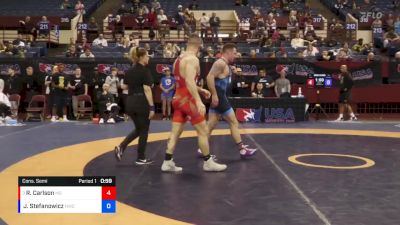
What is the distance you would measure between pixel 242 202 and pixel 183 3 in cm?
2323

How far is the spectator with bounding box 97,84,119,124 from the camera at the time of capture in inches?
553

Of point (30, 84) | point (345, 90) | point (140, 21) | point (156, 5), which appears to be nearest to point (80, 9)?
point (156, 5)

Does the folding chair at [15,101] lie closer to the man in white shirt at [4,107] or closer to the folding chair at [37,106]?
the folding chair at [37,106]

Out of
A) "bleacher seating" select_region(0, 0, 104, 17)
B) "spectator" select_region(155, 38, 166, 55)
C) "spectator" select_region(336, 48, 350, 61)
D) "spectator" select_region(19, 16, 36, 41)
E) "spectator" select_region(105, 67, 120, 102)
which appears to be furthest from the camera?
"bleacher seating" select_region(0, 0, 104, 17)

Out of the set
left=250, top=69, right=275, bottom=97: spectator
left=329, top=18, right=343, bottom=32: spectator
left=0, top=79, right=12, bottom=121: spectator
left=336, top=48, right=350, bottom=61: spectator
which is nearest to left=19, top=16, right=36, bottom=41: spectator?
left=0, top=79, right=12, bottom=121: spectator

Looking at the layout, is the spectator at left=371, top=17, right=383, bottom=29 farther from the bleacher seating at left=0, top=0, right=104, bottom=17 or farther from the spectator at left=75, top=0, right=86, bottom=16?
the bleacher seating at left=0, top=0, right=104, bottom=17

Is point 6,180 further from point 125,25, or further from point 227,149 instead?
point 125,25

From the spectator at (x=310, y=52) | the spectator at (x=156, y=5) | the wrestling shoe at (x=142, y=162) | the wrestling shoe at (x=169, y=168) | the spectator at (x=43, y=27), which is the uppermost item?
the spectator at (x=156, y=5)

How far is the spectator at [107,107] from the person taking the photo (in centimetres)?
1405
